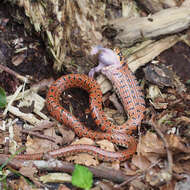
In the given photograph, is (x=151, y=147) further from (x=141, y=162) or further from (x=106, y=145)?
(x=106, y=145)

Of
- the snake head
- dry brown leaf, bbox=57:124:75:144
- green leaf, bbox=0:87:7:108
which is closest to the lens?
dry brown leaf, bbox=57:124:75:144

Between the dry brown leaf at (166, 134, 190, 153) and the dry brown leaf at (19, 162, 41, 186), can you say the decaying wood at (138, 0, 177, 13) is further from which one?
the dry brown leaf at (19, 162, 41, 186)

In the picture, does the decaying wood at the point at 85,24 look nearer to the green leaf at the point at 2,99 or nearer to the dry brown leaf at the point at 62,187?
the green leaf at the point at 2,99

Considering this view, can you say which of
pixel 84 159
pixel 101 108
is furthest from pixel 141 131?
pixel 84 159

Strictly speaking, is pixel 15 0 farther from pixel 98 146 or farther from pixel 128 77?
pixel 98 146

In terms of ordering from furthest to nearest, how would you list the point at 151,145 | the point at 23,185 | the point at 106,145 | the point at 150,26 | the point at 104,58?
the point at 150,26 < the point at 104,58 < the point at 106,145 < the point at 151,145 < the point at 23,185

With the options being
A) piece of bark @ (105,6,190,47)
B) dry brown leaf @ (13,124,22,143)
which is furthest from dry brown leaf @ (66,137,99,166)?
piece of bark @ (105,6,190,47)

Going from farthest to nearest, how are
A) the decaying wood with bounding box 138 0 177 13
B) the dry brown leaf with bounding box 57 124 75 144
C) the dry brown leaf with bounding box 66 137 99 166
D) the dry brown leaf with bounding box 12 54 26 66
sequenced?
the decaying wood with bounding box 138 0 177 13, the dry brown leaf with bounding box 12 54 26 66, the dry brown leaf with bounding box 57 124 75 144, the dry brown leaf with bounding box 66 137 99 166
